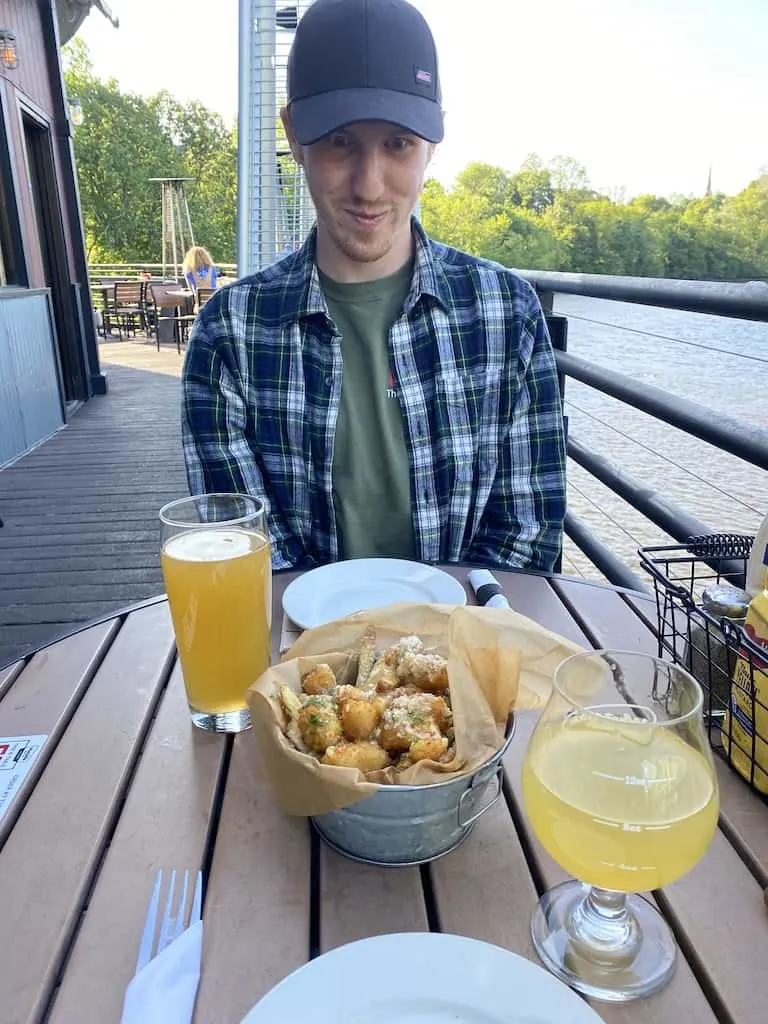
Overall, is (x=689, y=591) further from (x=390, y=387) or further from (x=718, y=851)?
(x=390, y=387)

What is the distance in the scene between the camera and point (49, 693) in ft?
3.29

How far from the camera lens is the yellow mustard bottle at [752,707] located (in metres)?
0.73

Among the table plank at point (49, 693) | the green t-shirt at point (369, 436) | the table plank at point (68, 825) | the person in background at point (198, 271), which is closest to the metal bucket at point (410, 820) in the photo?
the table plank at point (68, 825)

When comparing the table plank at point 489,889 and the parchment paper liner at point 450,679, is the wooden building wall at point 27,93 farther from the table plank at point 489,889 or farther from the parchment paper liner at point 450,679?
the table plank at point 489,889

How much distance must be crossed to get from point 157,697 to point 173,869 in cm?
32

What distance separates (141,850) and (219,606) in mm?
267

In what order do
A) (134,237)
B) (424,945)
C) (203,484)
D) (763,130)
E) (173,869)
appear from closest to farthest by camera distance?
(424,945), (173,869), (203,484), (134,237), (763,130)

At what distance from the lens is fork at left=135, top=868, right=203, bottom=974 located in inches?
23.8

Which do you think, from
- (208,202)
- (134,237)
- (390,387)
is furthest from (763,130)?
(390,387)

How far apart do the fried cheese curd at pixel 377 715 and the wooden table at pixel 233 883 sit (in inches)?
4.2

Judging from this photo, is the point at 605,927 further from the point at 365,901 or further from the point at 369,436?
the point at 369,436

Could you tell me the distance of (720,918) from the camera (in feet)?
2.09

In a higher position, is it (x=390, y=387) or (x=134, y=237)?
(x=134, y=237)

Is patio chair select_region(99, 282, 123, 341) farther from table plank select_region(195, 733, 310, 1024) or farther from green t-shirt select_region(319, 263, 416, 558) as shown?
table plank select_region(195, 733, 310, 1024)
